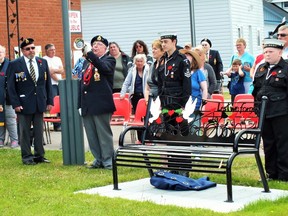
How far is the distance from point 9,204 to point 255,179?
3293 millimetres

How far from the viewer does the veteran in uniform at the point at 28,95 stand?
498 inches

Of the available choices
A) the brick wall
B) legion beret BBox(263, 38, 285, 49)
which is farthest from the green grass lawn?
the brick wall

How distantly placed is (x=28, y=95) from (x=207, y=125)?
404cm

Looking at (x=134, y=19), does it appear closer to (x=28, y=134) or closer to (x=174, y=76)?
(x=28, y=134)

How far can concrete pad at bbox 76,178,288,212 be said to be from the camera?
27.8 ft

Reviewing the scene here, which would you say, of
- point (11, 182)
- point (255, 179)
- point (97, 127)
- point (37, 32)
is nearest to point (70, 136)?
point (97, 127)

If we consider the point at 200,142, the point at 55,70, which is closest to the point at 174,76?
the point at 200,142

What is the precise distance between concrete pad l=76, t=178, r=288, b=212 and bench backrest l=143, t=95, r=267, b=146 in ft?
1.98

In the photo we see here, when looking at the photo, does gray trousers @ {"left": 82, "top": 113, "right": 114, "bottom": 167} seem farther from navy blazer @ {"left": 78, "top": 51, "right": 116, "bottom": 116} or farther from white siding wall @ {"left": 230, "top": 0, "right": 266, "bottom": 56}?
white siding wall @ {"left": 230, "top": 0, "right": 266, "bottom": 56}

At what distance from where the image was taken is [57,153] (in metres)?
14.0

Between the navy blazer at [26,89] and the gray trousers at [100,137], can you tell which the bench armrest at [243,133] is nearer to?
the gray trousers at [100,137]

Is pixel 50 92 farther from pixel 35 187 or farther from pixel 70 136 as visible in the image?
pixel 35 187

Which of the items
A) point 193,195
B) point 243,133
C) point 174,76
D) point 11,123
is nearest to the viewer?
point 243,133

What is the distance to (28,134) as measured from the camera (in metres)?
12.7
